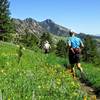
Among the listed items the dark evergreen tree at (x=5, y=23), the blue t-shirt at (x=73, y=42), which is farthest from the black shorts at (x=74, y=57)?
the dark evergreen tree at (x=5, y=23)

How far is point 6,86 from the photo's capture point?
9.83m

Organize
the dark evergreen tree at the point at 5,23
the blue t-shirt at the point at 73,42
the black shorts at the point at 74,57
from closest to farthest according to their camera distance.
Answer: the blue t-shirt at the point at 73,42 < the black shorts at the point at 74,57 < the dark evergreen tree at the point at 5,23

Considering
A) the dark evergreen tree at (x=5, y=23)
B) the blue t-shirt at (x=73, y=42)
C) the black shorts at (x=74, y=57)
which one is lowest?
the black shorts at (x=74, y=57)

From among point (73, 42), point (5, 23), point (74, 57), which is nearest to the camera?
point (73, 42)

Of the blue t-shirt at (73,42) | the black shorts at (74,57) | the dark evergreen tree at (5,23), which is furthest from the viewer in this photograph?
the dark evergreen tree at (5,23)

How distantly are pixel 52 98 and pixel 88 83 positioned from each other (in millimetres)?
7562

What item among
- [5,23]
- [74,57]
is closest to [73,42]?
[74,57]

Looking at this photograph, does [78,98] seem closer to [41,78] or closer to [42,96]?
[42,96]

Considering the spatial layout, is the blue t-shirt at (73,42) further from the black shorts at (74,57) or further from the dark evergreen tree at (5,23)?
the dark evergreen tree at (5,23)

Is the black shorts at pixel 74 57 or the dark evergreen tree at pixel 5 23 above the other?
the dark evergreen tree at pixel 5 23

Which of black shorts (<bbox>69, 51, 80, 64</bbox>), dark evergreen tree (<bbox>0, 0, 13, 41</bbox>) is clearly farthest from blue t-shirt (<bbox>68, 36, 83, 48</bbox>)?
dark evergreen tree (<bbox>0, 0, 13, 41</bbox>)

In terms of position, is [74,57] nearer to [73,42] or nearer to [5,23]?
[73,42]

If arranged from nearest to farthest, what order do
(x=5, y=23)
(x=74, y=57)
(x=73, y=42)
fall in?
1. (x=73, y=42)
2. (x=74, y=57)
3. (x=5, y=23)

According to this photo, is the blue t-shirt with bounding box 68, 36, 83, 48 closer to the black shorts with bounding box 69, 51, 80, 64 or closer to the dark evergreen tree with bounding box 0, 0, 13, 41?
the black shorts with bounding box 69, 51, 80, 64
